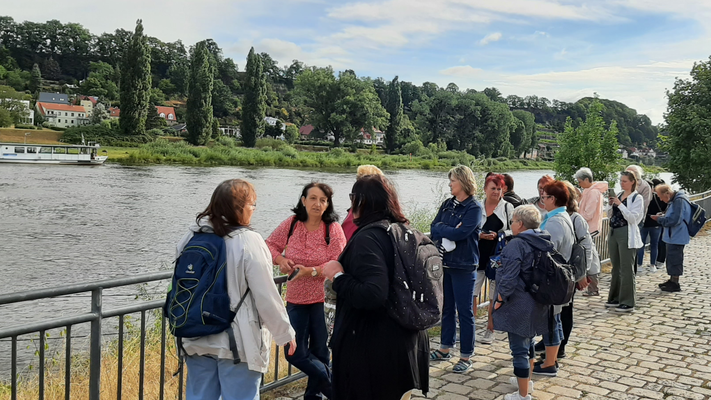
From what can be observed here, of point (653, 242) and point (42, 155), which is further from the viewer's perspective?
point (42, 155)

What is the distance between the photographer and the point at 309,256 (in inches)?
163

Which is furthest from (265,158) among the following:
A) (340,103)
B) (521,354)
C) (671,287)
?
(521,354)

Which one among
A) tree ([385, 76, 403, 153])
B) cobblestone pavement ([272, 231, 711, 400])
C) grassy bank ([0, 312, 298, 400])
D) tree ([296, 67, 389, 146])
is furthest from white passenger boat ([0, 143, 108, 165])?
cobblestone pavement ([272, 231, 711, 400])

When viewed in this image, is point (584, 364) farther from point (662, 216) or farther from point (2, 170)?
point (2, 170)

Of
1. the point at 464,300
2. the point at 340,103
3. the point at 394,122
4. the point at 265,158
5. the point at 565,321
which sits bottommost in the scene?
the point at 565,321

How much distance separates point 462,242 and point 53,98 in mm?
132137

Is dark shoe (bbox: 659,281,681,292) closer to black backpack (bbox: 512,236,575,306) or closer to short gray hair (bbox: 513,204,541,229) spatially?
black backpack (bbox: 512,236,575,306)

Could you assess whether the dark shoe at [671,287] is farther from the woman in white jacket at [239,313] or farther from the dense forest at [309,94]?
the dense forest at [309,94]

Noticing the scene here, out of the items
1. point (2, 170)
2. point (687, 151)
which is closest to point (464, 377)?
point (687, 151)

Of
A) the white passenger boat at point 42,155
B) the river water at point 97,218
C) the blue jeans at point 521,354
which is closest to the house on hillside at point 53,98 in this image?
the white passenger boat at point 42,155

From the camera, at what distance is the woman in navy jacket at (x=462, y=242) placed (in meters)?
5.18

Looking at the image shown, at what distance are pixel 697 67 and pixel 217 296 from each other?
81.7 ft

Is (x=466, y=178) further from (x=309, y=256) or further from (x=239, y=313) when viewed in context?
(x=239, y=313)

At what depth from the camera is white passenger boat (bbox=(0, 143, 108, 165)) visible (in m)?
47.1
